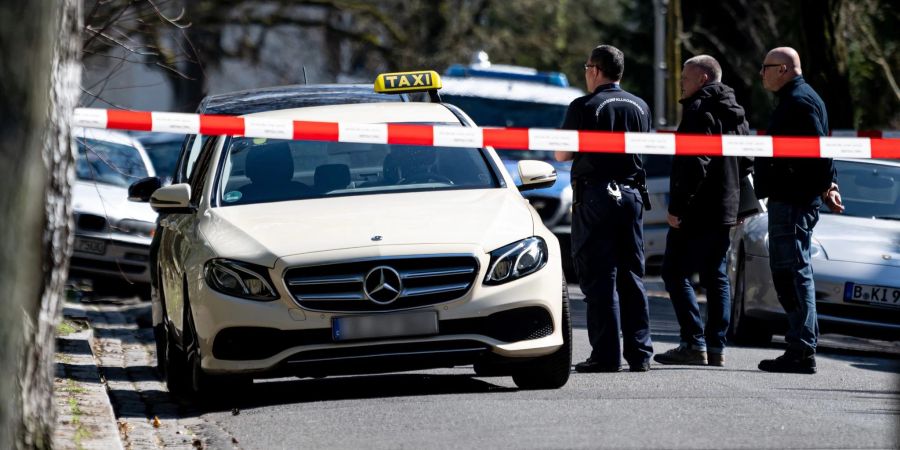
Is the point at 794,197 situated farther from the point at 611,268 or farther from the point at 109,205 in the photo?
the point at 109,205

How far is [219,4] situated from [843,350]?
24.1 m

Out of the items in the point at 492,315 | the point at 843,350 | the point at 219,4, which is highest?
the point at 219,4

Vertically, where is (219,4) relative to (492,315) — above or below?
above

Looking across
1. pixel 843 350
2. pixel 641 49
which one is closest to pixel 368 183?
pixel 843 350

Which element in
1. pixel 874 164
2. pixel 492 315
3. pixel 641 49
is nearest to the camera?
pixel 492 315

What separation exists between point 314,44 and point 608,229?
104 ft

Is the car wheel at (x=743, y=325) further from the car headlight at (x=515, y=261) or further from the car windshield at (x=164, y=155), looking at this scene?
the car windshield at (x=164, y=155)

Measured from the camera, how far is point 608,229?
30.2 ft

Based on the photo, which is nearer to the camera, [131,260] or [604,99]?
[604,99]

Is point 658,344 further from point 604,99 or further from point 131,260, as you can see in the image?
point 131,260

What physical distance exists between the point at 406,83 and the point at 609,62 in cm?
140

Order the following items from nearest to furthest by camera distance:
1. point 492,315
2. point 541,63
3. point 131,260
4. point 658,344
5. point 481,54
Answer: point 492,315 < point 658,344 < point 131,260 < point 481,54 < point 541,63

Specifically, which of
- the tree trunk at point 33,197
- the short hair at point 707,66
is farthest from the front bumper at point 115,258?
the tree trunk at point 33,197

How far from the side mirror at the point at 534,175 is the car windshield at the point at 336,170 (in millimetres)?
174
